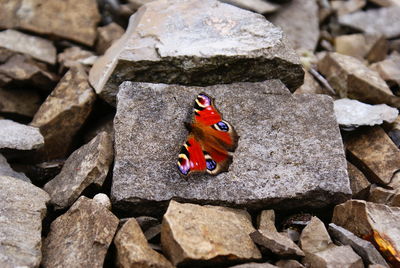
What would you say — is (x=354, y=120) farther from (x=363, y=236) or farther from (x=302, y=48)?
(x=302, y=48)

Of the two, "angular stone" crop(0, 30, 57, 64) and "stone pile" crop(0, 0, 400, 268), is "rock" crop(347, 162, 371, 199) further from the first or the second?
"angular stone" crop(0, 30, 57, 64)

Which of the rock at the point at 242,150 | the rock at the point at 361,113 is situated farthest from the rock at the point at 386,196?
the rock at the point at 361,113

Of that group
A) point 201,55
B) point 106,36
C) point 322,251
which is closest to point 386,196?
point 322,251

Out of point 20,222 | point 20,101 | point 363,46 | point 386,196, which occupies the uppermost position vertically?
point 20,222

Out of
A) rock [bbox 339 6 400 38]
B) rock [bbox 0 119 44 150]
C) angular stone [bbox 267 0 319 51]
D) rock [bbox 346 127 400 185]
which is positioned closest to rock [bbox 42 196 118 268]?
rock [bbox 0 119 44 150]

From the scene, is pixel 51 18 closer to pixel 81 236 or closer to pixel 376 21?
pixel 81 236

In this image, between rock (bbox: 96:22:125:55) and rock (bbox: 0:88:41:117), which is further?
rock (bbox: 96:22:125:55)

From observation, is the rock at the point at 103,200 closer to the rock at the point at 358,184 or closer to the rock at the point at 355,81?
the rock at the point at 358,184
